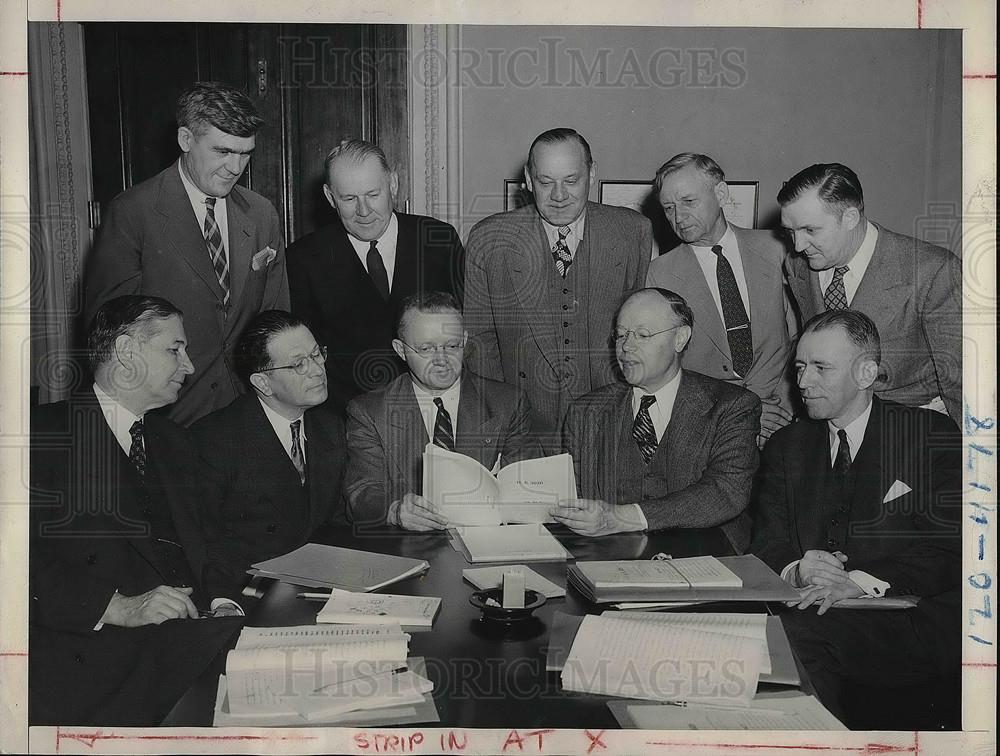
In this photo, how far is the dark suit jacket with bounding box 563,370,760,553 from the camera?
3.37m

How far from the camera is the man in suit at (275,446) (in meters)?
3.39

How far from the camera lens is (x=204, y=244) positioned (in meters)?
3.41

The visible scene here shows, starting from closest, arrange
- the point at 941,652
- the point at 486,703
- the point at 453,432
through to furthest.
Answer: the point at 486,703 < the point at 941,652 < the point at 453,432

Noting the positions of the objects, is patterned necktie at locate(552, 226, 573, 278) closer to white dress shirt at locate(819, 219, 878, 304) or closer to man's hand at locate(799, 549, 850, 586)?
white dress shirt at locate(819, 219, 878, 304)

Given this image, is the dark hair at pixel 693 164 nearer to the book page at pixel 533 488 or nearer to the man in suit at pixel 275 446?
the book page at pixel 533 488

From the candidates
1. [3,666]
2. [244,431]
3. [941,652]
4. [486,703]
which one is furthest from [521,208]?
[3,666]

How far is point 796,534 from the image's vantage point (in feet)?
11.0

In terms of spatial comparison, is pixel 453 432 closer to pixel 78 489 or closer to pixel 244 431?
pixel 244 431

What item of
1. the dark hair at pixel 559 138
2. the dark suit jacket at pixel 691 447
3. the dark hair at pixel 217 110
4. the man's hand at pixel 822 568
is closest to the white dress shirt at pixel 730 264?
the dark suit jacket at pixel 691 447

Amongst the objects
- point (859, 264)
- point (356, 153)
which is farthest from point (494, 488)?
point (859, 264)

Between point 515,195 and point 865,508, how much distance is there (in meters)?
1.62

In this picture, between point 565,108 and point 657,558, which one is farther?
point 565,108

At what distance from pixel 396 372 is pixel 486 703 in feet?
4.73

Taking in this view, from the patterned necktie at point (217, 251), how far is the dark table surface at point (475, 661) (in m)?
1.10
